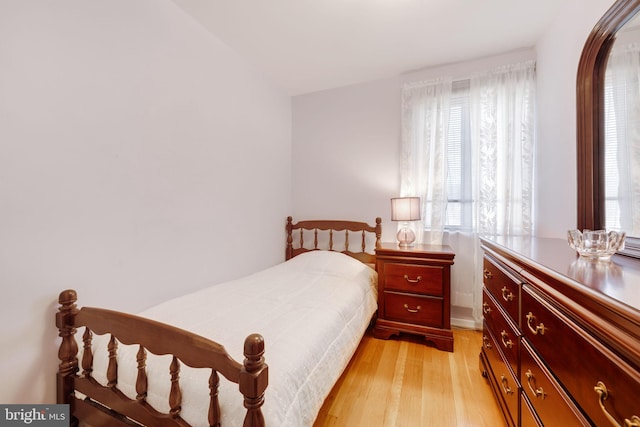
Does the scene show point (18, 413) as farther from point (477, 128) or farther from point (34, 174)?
point (477, 128)

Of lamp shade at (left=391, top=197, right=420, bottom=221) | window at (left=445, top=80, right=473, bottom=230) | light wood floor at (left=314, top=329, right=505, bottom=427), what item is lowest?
light wood floor at (left=314, top=329, right=505, bottom=427)

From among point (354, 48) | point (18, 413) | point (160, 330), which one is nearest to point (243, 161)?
point (354, 48)

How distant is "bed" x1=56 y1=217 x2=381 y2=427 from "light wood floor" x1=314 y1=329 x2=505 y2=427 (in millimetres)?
291

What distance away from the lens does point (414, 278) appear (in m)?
2.15

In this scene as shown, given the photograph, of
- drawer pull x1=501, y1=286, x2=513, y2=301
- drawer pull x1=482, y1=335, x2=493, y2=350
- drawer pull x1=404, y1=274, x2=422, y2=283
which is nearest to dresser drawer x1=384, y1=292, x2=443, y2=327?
drawer pull x1=404, y1=274, x2=422, y2=283

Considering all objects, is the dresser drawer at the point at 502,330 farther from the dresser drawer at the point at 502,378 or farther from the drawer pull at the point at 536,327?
the drawer pull at the point at 536,327

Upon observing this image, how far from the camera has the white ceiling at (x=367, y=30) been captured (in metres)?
1.74

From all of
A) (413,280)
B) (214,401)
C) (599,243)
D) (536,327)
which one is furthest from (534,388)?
(413,280)

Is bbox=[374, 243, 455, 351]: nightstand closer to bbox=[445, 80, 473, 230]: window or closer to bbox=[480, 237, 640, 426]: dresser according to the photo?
bbox=[445, 80, 473, 230]: window

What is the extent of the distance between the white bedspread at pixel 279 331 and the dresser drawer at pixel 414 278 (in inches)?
7.6

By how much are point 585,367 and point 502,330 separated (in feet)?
2.46

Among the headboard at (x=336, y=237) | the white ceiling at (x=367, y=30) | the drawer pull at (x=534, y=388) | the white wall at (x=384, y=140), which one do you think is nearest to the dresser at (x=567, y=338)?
the drawer pull at (x=534, y=388)

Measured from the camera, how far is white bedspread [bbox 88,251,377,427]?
89 cm

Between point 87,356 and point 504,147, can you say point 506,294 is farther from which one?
point 87,356
